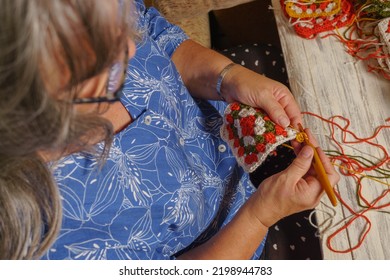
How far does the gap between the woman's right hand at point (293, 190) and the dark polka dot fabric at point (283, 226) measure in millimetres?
125

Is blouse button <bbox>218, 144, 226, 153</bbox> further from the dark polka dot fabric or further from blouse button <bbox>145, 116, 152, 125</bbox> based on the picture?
blouse button <bbox>145, 116, 152, 125</bbox>

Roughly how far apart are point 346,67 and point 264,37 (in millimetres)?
563

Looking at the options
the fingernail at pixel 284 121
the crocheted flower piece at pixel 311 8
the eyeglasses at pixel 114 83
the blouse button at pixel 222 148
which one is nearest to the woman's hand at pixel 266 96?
the fingernail at pixel 284 121

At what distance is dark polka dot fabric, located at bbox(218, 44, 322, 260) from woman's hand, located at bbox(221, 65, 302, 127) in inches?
6.1

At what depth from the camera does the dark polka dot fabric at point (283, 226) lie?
3.15ft

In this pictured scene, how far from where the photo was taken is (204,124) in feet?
3.36

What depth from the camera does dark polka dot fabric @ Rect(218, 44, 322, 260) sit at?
3.15 feet

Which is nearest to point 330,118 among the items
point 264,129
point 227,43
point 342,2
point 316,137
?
point 316,137

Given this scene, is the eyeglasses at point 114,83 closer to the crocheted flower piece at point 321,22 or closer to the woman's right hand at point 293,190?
the woman's right hand at point 293,190

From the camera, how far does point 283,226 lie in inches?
40.0

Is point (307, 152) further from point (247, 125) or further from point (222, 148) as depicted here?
point (222, 148)

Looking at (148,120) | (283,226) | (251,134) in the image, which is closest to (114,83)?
(148,120)

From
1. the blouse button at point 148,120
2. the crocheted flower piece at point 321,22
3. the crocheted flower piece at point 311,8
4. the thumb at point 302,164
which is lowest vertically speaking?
the thumb at point 302,164

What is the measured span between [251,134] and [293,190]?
0.15 m
